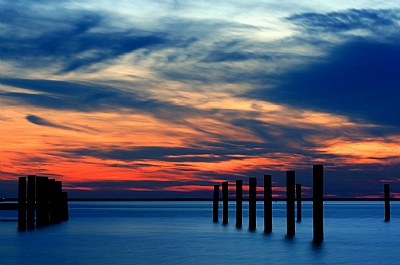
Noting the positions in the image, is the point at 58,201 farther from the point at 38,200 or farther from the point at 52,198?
the point at 38,200

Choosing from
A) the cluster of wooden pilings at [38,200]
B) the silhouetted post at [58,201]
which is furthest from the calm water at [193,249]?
the silhouetted post at [58,201]

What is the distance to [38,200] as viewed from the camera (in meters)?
34.8

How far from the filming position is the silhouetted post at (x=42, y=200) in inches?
1342

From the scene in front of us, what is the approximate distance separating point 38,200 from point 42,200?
1.97ft

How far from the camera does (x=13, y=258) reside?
24.4 meters

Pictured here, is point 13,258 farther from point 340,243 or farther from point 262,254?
point 340,243

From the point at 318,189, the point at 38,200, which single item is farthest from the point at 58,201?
the point at 318,189

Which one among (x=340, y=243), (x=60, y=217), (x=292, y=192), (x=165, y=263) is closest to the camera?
(x=165, y=263)

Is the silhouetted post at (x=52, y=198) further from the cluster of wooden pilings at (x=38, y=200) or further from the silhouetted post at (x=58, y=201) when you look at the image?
A: the silhouetted post at (x=58, y=201)

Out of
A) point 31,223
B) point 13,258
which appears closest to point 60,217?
point 31,223

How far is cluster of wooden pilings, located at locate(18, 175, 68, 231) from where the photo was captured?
32.4 m

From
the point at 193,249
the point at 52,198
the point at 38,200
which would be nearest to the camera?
the point at 193,249

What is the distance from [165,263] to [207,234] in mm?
13412

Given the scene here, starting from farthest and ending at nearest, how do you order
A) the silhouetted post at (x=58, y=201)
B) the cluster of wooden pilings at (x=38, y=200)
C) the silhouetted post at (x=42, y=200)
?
the silhouetted post at (x=58, y=201) < the silhouetted post at (x=42, y=200) < the cluster of wooden pilings at (x=38, y=200)
